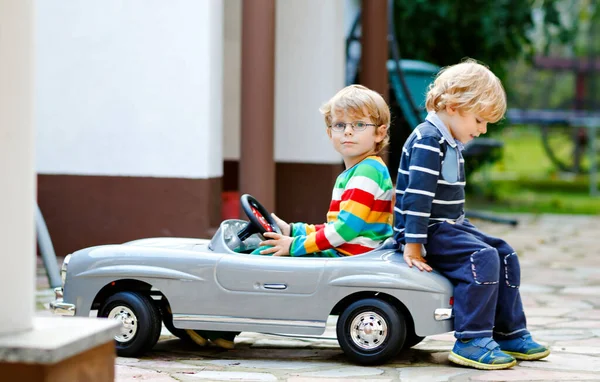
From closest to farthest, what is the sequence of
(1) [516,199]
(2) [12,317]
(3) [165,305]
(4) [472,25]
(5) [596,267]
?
(2) [12,317] → (3) [165,305] → (5) [596,267] → (4) [472,25] → (1) [516,199]

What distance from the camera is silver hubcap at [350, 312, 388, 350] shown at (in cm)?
364

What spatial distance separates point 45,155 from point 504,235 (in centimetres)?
427

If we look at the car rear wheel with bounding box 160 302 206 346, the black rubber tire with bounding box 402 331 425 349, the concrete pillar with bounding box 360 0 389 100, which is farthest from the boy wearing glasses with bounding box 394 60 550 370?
the concrete pillar with bounding box 360 0 389 100

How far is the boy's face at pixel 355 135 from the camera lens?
3844 millimetres

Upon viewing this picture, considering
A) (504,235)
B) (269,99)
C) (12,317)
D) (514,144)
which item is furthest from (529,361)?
(514,144)

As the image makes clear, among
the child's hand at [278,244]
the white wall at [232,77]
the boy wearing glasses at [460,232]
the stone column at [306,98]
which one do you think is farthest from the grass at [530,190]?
the child's hand at [278,244]

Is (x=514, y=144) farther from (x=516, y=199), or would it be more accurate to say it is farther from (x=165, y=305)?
(x=165, y=305)

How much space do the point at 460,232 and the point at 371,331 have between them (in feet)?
1.65

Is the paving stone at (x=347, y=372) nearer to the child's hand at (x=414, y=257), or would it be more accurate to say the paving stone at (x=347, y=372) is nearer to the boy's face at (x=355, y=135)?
the child's hand at (x=414, y=257)

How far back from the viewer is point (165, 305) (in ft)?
13.0

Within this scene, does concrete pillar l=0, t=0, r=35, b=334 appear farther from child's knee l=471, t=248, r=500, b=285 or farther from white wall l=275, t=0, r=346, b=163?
white wall l=275, t=0, r=346, b=163

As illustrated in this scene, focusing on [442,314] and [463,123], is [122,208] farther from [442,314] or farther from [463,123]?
[442,314]

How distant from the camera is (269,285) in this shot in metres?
3.70

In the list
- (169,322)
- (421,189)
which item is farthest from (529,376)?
(169,322)
